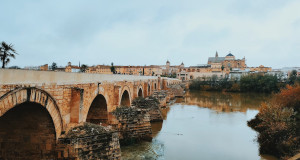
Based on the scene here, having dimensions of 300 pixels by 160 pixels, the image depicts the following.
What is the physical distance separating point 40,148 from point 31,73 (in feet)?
6.58

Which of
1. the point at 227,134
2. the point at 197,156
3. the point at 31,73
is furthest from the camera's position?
the point at 227,134

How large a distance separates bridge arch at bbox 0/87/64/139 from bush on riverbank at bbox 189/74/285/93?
38847mm

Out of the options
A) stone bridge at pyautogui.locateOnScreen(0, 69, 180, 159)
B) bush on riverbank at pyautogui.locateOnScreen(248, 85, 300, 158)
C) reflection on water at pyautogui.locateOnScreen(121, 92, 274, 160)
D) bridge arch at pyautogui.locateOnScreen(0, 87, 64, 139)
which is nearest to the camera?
bridge arch at pyautogui.locateOnScreen(0, 87, 64, 139)

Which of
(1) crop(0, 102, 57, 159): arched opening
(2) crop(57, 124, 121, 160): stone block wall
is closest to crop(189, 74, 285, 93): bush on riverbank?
(2) crop(57, 124, 121, 160): stone block wall

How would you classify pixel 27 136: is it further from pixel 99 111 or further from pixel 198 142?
pixel 198 142

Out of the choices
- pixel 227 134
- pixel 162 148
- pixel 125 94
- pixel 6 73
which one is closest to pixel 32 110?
pixel 6 73

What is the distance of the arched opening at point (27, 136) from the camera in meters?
5.35

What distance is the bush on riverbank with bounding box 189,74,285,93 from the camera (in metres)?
37.9

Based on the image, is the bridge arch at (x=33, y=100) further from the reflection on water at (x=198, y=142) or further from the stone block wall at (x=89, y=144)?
the reflection on water at (x=198, y=142)

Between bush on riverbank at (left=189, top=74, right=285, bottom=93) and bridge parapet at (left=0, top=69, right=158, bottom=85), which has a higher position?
bridge parapet at (left=0, top=69, right=158, bottom=85)

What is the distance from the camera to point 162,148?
1011 centimetres

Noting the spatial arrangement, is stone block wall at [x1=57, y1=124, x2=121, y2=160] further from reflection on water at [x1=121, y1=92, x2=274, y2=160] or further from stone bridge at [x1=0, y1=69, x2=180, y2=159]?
reflection on water at [x1=121, y1=92, x2=274, y2=160]

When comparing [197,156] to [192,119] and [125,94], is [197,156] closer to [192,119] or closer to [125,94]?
[125,94]

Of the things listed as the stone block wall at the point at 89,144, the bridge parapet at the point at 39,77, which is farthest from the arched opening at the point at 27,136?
the bridge parapet at the point at 39,77
